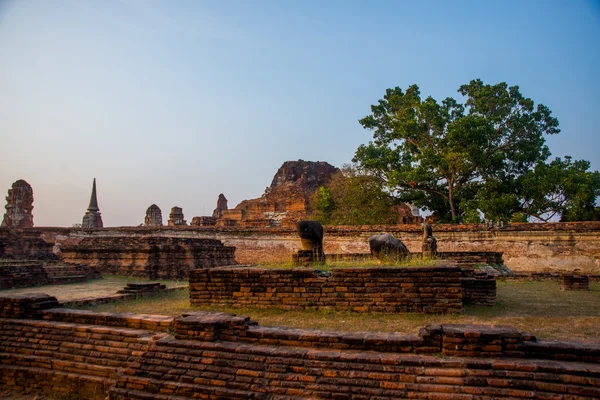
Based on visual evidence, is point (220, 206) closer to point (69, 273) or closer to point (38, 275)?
point (69, 273)

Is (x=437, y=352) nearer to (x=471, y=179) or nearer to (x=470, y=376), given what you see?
(x=470, y=376)

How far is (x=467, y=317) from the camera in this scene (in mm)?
5992

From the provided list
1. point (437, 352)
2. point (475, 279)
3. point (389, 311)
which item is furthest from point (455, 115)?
point (437, 352)

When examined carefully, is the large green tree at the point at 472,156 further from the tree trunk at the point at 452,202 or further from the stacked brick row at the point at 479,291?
the stacked brick row at the point at 479,291

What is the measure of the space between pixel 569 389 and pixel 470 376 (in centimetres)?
75

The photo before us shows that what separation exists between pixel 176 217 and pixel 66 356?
23320 millimetres

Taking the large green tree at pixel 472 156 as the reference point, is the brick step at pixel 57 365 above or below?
below

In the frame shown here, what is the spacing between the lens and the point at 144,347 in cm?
519

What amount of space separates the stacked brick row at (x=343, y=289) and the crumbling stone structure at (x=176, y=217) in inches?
856

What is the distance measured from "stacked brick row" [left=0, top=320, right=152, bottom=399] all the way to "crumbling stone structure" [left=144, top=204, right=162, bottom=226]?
2174 centimetres

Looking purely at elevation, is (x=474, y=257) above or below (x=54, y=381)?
above

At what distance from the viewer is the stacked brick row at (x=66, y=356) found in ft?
17.2

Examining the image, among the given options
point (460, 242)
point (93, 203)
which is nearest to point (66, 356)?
point (460, 242)

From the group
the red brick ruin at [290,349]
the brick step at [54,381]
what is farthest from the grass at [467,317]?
the brick step at [54,381]
